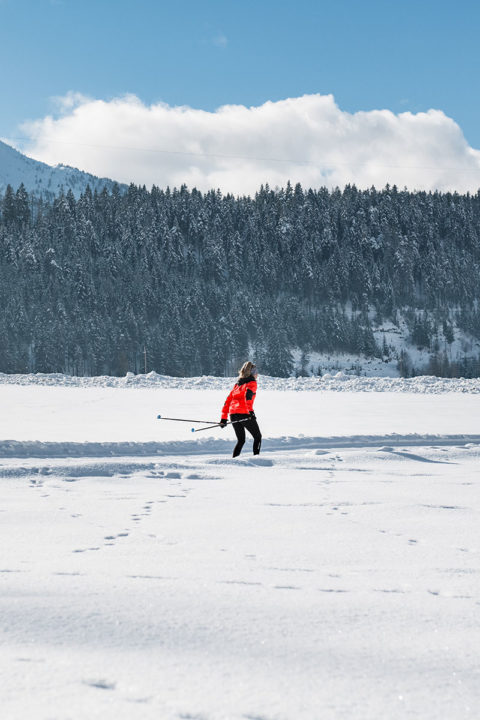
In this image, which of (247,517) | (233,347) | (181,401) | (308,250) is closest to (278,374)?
(233,347)

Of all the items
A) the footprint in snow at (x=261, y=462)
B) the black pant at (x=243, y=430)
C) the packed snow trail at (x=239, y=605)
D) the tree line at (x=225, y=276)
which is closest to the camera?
the packed snow trail at (x=239, y=605)

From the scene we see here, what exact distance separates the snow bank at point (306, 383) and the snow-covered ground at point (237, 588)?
18773mm

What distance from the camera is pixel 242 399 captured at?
10734 millimetres

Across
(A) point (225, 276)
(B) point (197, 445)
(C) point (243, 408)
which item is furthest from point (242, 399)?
(A) point (225, 276)

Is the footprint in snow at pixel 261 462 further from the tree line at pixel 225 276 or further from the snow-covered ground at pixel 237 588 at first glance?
the tree line at pixel 225 276

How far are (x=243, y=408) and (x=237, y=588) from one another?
22.6 ft

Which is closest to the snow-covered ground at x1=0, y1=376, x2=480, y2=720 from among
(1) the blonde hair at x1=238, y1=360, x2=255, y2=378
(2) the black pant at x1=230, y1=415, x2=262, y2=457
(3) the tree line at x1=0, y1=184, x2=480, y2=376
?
(2) the black pant at x1=230, y1=415, x2=262, y2=457

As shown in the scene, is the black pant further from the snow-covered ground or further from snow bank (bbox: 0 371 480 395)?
snow bank (bbox: 0 371 480 395)

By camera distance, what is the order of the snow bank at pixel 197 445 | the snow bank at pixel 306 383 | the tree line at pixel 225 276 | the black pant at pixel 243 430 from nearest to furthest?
the snow bank at pixel 197 445 < the black pant at pixel 243 430 < the snow bank at pixel 306 383 < the tree line at pixel 225 276

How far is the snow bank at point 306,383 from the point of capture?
28.5 m

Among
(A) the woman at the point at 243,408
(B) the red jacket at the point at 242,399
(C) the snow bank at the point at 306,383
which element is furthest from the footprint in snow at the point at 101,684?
(C) the snow bank at the point at 306,383

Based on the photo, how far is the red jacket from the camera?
1068 cm

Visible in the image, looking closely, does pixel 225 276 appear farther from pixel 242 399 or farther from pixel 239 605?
pixel 239 605

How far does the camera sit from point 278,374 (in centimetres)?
9325
